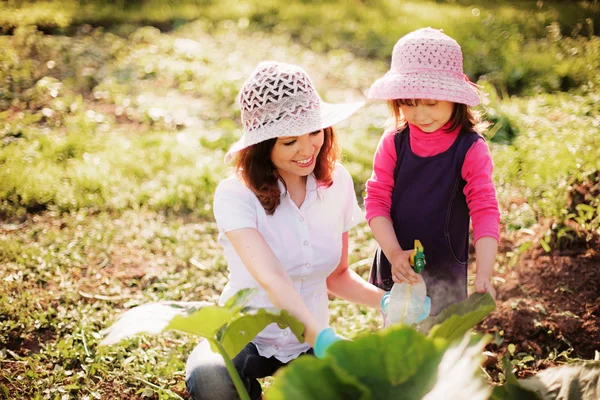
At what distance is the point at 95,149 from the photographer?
4.37 meters

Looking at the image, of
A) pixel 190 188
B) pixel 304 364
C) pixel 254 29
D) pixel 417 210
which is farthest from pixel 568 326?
pixel 254 29

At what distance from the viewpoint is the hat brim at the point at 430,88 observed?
5.73ft

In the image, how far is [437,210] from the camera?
193 centimetres

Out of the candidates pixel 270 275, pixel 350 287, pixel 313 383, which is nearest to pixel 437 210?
pixel 350 287

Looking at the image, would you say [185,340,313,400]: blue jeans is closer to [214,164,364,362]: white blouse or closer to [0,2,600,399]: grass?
[214,164,364,362]: white blouse

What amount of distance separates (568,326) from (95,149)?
3.39m

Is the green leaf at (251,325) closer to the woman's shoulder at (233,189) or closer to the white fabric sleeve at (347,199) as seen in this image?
the woman's shoulder at (233,189)

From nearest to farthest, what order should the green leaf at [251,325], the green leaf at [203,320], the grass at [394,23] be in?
the green leaf at [203,320] → the green leaf at [251,325] → the grass at [394,23]

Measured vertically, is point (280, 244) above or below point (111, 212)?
above

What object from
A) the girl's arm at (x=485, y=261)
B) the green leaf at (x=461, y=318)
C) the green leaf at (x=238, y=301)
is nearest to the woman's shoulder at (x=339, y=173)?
the girl's arm at (x=485, y=261)

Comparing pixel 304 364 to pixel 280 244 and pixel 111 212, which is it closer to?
pixel 280 244

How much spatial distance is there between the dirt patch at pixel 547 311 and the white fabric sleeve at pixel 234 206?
3.76 feet

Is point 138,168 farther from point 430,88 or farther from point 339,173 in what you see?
point 430,88

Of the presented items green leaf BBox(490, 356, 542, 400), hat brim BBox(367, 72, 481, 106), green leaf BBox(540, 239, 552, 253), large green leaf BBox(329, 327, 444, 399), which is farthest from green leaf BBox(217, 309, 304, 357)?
green leaf BBox(540, 239, 552, 253)
